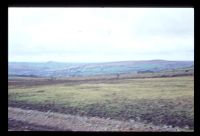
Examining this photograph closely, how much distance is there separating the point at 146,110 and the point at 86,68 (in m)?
0.64

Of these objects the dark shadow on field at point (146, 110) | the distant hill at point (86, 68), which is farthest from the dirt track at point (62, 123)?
the distant hill at point (86, 68)

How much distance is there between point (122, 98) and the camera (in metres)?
4.34

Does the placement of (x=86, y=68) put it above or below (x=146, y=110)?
above

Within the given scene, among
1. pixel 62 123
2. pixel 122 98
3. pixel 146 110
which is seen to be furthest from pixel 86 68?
pixel 146 110

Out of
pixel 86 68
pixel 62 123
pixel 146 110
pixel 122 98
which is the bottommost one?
pixel 62 123

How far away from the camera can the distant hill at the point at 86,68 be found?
4.35 meters

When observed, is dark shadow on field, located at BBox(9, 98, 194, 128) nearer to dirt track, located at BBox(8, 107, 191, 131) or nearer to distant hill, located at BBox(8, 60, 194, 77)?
dirt track, located at BBox(8, 107, 191, 131)

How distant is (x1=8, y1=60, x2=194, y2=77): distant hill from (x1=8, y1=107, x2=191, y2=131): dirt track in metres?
0.34

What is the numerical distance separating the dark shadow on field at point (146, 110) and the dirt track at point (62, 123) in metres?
0.04

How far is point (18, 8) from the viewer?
172 inches

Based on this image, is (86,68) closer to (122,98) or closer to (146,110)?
(122,98)

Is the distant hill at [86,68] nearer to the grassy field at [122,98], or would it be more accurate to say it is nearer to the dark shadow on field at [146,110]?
the grassy field at [122,98]
